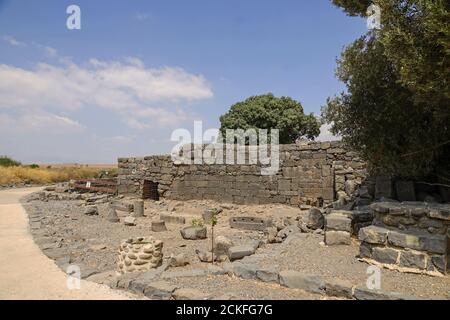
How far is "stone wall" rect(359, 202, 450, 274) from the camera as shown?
208 inches

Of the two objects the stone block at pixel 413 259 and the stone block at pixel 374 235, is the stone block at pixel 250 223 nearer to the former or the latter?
the stone block at pixel 374 235

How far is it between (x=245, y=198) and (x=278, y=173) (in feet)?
6.31

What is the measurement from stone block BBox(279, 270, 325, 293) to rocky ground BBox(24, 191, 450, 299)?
0.08 metres

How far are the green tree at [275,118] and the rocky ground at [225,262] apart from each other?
15.1 metres

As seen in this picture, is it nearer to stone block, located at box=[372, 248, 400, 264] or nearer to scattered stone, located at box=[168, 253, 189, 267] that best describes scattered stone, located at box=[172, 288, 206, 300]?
scattered stone, located at box=[168, 253, 189, 267]

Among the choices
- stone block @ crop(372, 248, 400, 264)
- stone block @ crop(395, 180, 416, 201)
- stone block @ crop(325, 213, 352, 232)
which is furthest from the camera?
stone block @ crop(395, 180, 416, 201)

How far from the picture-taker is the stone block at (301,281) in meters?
4.96

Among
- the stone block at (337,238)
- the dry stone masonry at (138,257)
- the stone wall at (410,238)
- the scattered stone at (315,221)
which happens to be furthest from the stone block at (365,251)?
the dry stone masonry at (138,257)

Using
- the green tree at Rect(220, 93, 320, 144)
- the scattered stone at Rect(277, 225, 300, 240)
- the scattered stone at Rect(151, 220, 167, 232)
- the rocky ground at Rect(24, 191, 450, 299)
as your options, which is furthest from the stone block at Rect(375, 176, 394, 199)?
the green tree at Rect(220, 93, 320, 144)

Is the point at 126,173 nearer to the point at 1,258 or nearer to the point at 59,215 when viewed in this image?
the point at 59,215

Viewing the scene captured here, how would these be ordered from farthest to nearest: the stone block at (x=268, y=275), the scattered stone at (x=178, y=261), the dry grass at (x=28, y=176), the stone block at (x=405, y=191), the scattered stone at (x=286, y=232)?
the dry grass at (x=28, y=176)
the scattered stone at (x=286, y=232)
the stone block at (x=405, y=191)
the scattered stone at (x=178, y=261)
the stone block at (x=268, y=275)

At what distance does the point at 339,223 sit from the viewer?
23.1 feet

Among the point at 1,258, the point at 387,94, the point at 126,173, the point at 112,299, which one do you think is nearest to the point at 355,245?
the point at 387,94

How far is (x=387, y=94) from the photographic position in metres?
7.29
